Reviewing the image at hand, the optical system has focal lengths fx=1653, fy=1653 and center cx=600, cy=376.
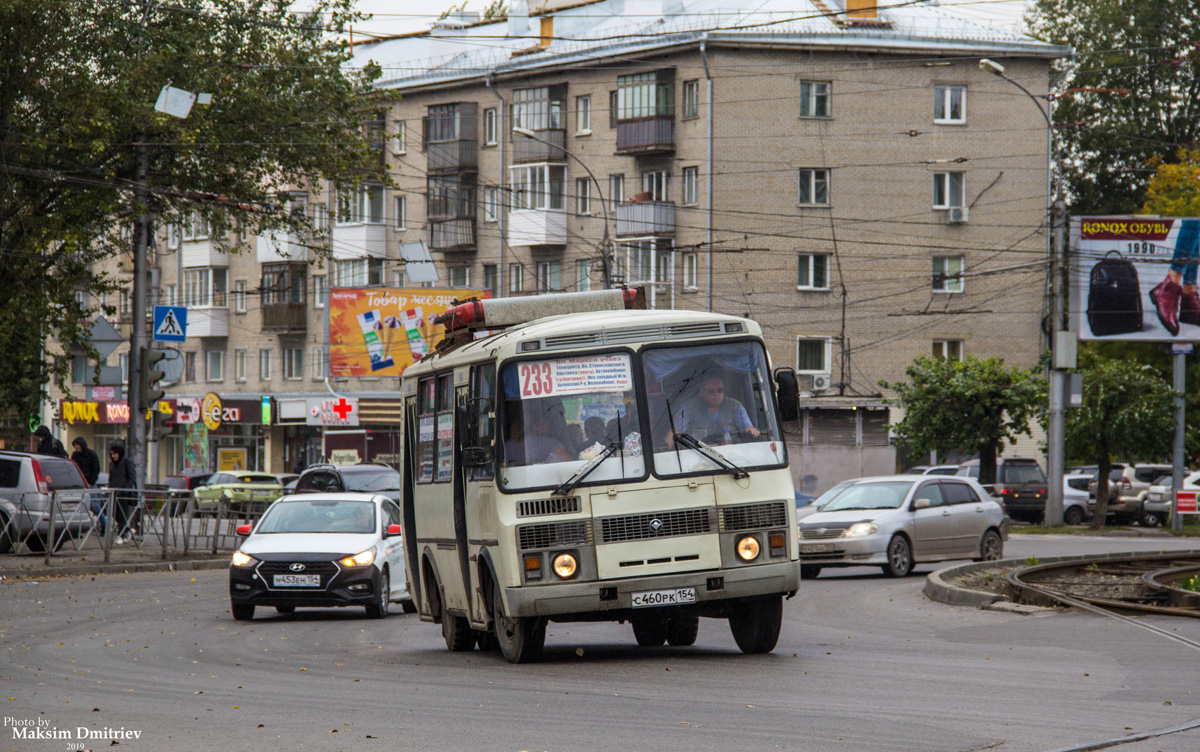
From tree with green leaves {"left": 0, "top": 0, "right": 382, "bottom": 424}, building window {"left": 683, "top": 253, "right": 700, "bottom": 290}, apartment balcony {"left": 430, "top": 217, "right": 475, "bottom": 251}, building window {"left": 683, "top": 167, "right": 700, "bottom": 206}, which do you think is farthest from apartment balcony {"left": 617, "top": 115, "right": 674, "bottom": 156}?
tree with green leaves {"left": 0, "top": 0, "right": 382, "bottom": 424}

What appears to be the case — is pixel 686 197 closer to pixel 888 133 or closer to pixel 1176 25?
pixel 888 133

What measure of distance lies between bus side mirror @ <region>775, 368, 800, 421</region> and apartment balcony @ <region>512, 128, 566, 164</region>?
44.8 metres

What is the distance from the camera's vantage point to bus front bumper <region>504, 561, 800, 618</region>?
37.8ft

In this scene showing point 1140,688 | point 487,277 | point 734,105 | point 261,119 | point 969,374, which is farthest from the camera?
point 487,277

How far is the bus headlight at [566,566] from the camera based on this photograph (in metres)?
11.5

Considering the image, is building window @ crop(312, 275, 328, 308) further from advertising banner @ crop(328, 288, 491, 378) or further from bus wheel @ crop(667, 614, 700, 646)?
bus wheel @ crop(667, 614, 700, 646)

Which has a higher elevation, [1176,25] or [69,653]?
[1176,25]

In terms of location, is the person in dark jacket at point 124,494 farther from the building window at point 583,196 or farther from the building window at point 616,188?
the building window at point 583,196

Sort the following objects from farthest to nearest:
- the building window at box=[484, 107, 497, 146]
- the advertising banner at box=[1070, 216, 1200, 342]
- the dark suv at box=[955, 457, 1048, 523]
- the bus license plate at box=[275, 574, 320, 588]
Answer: the building window at box=[484, 107, 497, 146], the dark suv at box=[955, 457, 1048, 523], the advertising banner at box=[1070, 216, 1200, 342], the bus license plate at box=[275, 574, 320, 588]

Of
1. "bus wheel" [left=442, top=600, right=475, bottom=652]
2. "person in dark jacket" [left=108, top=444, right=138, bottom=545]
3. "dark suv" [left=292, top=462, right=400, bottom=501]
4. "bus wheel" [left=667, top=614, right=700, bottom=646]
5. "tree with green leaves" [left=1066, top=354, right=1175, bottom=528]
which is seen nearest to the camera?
"bus wheel" [left=667, top=614, right=700, bottom=646]

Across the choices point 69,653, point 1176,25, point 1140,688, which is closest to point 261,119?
point 69,653

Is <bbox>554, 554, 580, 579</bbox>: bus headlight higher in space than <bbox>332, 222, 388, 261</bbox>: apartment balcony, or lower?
lower

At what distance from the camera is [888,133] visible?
5266cm

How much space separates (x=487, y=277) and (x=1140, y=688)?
49.5 m
